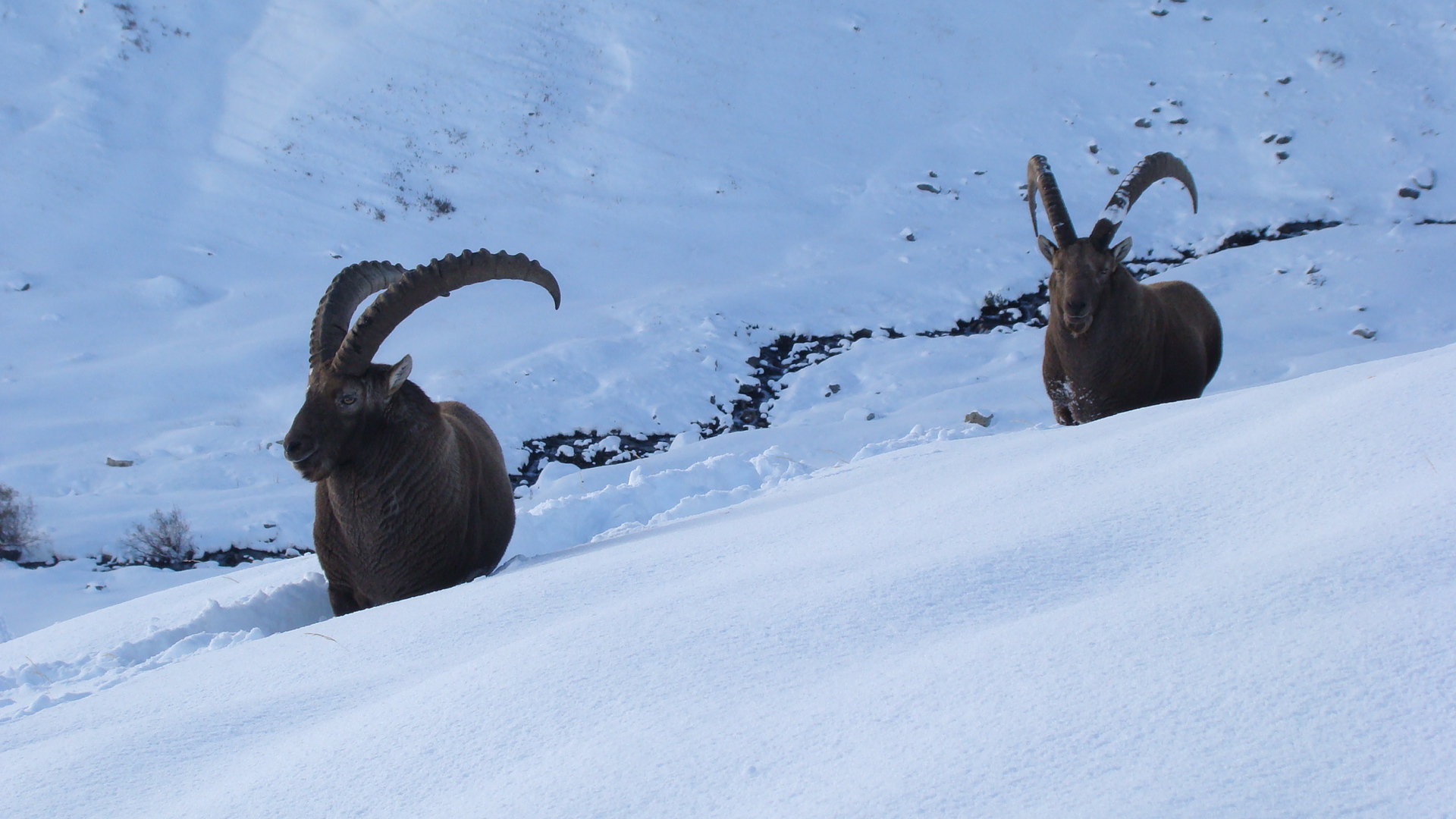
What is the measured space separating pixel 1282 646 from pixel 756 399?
10469 millimetres

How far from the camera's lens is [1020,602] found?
2.25 metres

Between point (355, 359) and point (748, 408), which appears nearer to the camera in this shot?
point (355, 359)

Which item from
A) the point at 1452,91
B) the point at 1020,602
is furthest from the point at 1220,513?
the point at 1452,91

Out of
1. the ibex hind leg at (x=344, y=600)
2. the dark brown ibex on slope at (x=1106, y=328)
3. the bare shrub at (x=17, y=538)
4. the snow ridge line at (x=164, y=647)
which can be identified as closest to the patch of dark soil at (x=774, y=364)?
the bare shrub at (x=17, y=538)

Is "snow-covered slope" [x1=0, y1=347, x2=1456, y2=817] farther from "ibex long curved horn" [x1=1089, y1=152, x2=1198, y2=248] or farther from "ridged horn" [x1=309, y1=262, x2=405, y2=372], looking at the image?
"ibex long curved horn" [x1=1089, y1=152, x2=1198, y2=248]

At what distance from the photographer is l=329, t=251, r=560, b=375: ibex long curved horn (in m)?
4.87

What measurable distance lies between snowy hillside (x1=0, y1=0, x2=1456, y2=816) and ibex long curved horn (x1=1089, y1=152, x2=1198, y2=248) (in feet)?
4.99

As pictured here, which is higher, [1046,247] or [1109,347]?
[1046,247]

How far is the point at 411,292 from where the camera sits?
4.94 metres

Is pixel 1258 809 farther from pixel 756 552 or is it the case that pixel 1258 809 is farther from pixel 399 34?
pixel 399 34

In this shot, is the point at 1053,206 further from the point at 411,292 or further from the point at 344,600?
the point at 344,600

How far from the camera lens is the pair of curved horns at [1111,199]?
6.95 meters

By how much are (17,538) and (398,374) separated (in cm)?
656

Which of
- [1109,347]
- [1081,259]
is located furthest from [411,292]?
[1109,347]
